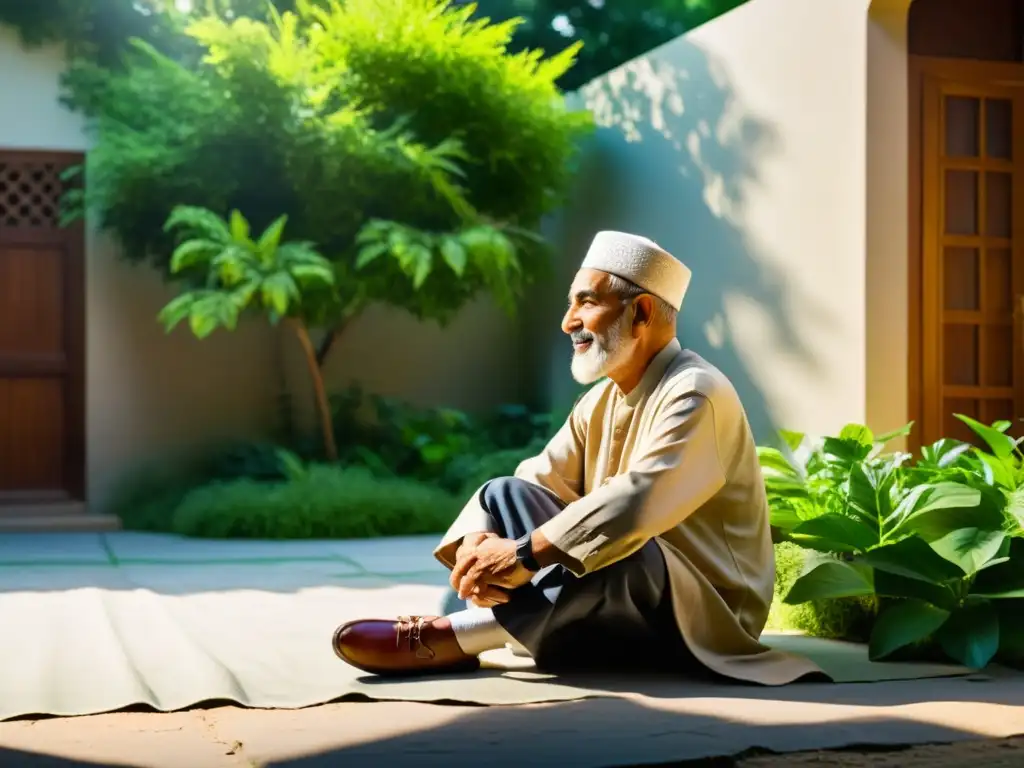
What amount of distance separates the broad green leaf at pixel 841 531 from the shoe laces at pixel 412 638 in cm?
113

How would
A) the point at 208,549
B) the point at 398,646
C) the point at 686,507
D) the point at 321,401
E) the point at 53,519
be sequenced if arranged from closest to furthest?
1. the point at 686,507
2. the point at 398,646
3. the point at 208,549
4. the point at 53,519
5. the point at 321,401

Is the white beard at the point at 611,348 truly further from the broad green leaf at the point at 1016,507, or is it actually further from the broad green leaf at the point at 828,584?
the broad green leaf at the point at 1016,507

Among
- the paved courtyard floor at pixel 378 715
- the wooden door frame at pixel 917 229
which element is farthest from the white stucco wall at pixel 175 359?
the paved courtyard floor at pixel 378 715

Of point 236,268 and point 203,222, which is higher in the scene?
point 203,222

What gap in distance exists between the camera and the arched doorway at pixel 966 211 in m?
6.46

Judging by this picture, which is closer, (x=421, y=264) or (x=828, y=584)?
(x=828, y=584)

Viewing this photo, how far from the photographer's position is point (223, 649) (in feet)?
12.7

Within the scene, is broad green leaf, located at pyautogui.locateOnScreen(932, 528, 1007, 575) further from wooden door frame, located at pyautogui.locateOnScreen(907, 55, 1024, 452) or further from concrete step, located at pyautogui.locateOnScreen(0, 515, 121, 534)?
concrete step, located at pyautogui.locateOnScreen(0, 515, 121, 534)

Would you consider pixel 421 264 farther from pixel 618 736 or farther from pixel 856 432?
pixel 618 736

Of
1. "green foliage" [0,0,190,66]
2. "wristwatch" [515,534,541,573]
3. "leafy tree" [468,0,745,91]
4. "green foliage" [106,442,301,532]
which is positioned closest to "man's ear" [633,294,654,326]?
"wristwatch" [515,534,541,573]

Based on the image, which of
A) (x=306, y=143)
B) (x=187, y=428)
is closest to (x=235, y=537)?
(x=187, y=428)

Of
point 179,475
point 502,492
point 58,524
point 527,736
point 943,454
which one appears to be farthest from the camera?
point 179,475

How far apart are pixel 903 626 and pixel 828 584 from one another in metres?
0.22

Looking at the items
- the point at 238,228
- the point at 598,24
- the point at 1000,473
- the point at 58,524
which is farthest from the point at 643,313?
the point at 598,24
